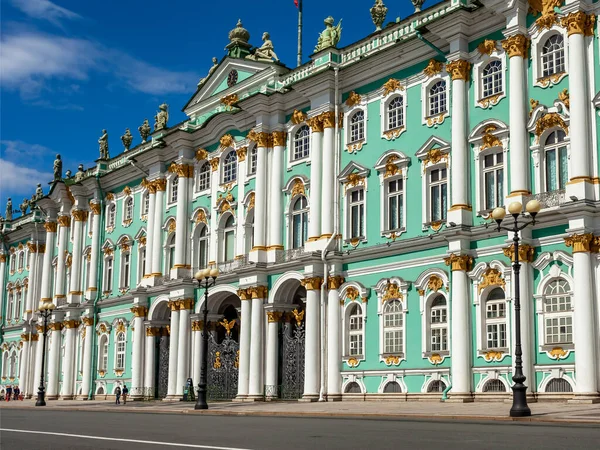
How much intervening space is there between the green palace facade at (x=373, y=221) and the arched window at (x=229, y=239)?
12 centimetres

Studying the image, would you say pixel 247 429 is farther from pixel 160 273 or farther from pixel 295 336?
pixel 160 273

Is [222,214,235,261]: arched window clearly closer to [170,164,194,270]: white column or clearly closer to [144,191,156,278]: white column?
[170,164,194,270]: white column

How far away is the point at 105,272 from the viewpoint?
55.3m

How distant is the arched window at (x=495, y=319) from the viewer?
3072 cm

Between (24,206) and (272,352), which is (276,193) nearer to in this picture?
(272,352)

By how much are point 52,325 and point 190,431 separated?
4300 centimetres

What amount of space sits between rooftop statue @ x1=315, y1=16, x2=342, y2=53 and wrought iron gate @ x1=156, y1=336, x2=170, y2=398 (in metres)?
19.3

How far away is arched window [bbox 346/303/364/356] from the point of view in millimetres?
36156

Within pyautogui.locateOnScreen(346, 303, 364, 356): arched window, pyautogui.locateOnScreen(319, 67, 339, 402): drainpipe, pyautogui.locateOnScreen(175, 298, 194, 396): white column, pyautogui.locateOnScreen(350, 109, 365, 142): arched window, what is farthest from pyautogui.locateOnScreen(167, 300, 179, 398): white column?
pyautogui.locateOnScreen(350, 109, 365, 142): arched window

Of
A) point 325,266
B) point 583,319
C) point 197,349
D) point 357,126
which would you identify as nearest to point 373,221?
point 325,266

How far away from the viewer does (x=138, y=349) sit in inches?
1939

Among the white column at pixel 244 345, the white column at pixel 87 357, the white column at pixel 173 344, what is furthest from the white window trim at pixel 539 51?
the white column at pixel 87 357

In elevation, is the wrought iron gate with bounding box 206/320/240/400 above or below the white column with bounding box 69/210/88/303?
below

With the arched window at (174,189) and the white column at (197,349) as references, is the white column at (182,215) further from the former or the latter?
the white column at (197,349)
